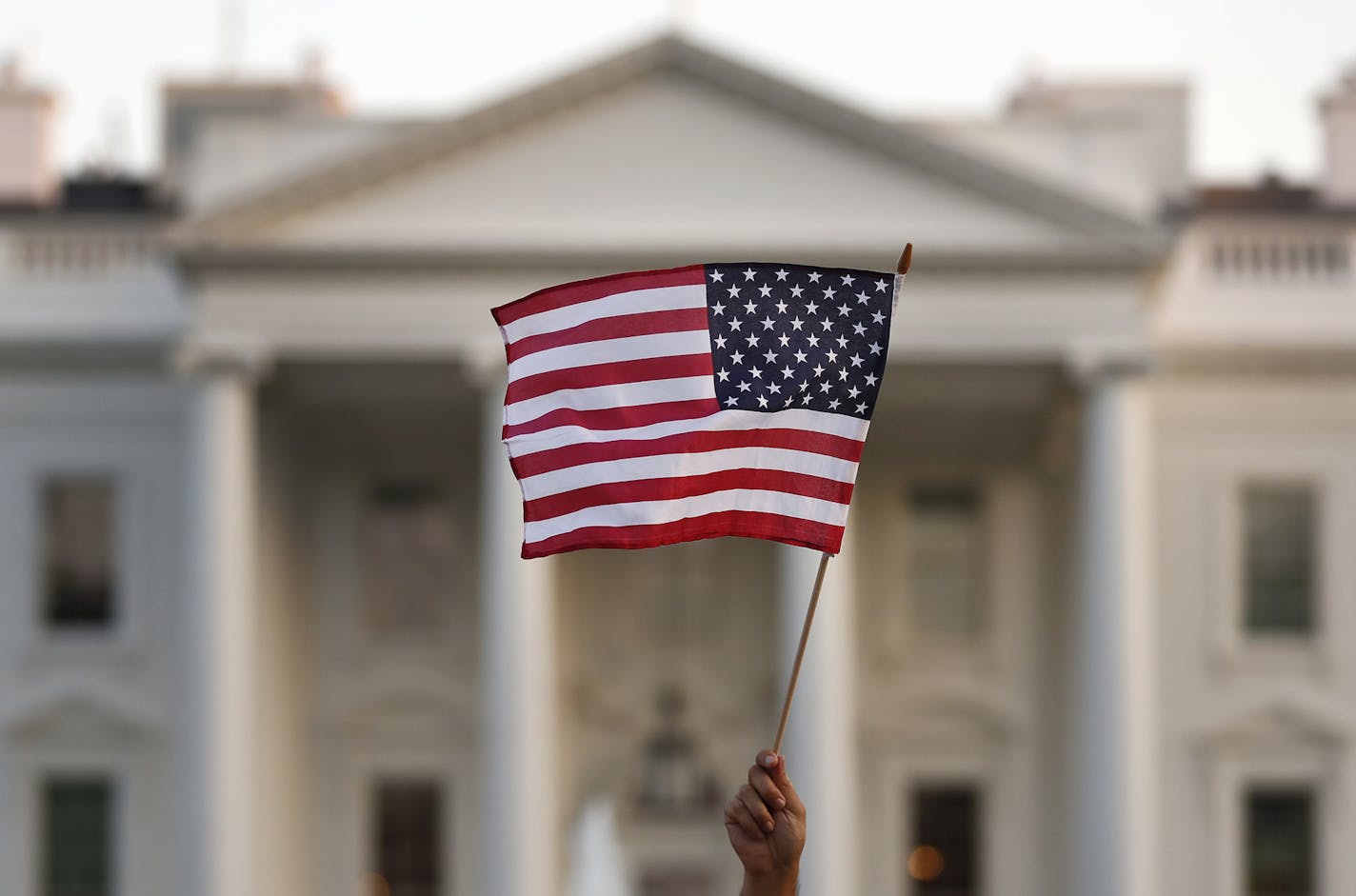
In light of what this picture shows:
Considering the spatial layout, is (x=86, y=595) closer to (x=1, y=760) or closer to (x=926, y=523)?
(x=1, y=760)

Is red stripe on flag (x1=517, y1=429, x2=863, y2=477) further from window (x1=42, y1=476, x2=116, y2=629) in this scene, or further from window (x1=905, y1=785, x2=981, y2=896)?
window (x1=905, y1=785, x2=981, y2=896)

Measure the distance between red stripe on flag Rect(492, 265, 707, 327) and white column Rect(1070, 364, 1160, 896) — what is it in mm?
16707

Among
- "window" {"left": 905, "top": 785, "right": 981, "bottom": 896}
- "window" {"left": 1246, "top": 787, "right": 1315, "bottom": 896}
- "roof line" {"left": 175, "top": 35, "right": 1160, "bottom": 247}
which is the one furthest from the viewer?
"window" {"left": 905, "top": 785, "right": 981, "bottom": 896}

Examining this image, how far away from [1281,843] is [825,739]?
7160 millimetres

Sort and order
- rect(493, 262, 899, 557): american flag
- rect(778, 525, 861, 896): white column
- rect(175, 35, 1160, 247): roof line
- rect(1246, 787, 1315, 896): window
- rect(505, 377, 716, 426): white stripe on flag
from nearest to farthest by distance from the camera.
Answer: rect(493, 262, 899, 557): american flag
rect(505, 377, 716, 426): white stripe on flag
rect(175, 35, 1160, 247): roof line
rect(778, 525, 861, 896): white column
rect(1246, 787, 1315, 896): window

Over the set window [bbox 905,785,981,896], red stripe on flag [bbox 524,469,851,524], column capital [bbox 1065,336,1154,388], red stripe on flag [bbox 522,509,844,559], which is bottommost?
window [bbox 905,785,981,896]

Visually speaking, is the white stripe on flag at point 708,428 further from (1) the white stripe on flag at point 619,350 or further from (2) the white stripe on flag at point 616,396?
(1) the white stripe on flag at point 619,350

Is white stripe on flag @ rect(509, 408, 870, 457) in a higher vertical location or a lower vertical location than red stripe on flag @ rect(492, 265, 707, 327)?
lower

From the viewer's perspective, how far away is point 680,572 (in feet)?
95.7

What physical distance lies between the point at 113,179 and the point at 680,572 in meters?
11.5

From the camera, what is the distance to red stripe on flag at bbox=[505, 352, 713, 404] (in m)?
8.58

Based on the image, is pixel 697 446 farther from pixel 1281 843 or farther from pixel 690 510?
pixel 1281 843

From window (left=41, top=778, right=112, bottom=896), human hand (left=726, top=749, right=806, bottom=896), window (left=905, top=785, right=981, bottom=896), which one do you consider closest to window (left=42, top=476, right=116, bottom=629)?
window (left=41, top=778, right=112, bottom=896)

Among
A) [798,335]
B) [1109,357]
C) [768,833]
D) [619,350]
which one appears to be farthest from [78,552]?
[768,833]
